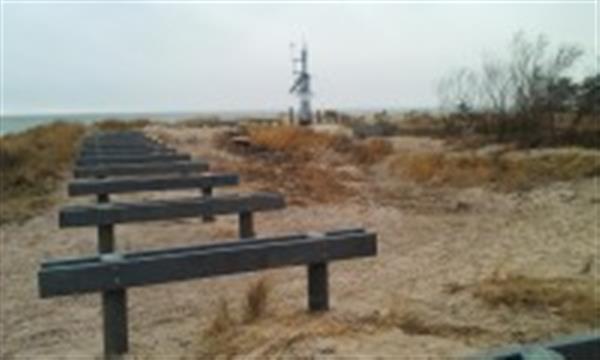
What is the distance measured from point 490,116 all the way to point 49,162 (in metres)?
14.1

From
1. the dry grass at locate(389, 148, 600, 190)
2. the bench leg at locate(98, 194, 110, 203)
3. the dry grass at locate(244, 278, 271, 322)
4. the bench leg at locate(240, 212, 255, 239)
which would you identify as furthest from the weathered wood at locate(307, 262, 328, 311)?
the dry grass at locate(389, 148, 600, 190)

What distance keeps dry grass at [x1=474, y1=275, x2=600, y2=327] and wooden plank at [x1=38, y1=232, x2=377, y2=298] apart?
996mm

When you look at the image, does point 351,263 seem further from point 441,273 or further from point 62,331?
point 62,331

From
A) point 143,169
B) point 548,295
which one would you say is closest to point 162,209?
point 143,169

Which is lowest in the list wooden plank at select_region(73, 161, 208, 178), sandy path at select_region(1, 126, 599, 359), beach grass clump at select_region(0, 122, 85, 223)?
beach grass clump at select_region(0, 122, 85, 223)

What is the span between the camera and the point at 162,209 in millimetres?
10602

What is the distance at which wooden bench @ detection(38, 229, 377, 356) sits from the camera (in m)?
6.09

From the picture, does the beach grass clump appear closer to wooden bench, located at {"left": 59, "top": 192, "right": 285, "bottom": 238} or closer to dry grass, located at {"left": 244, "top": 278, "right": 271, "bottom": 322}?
wooden bench, located at {"left": 59, "top": 192, "right": 285, "bottom": 238}

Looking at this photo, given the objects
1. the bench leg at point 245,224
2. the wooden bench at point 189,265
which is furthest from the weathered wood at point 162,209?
the wooden bench at point 189,265

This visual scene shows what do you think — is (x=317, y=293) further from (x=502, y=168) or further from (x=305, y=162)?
(x=305, y=162)

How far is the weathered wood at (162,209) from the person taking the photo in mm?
10219

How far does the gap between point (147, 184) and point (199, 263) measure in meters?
6.73

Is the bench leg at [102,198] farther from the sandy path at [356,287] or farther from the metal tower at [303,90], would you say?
the metal tower at [303,90]

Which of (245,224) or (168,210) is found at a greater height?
(168,210)
